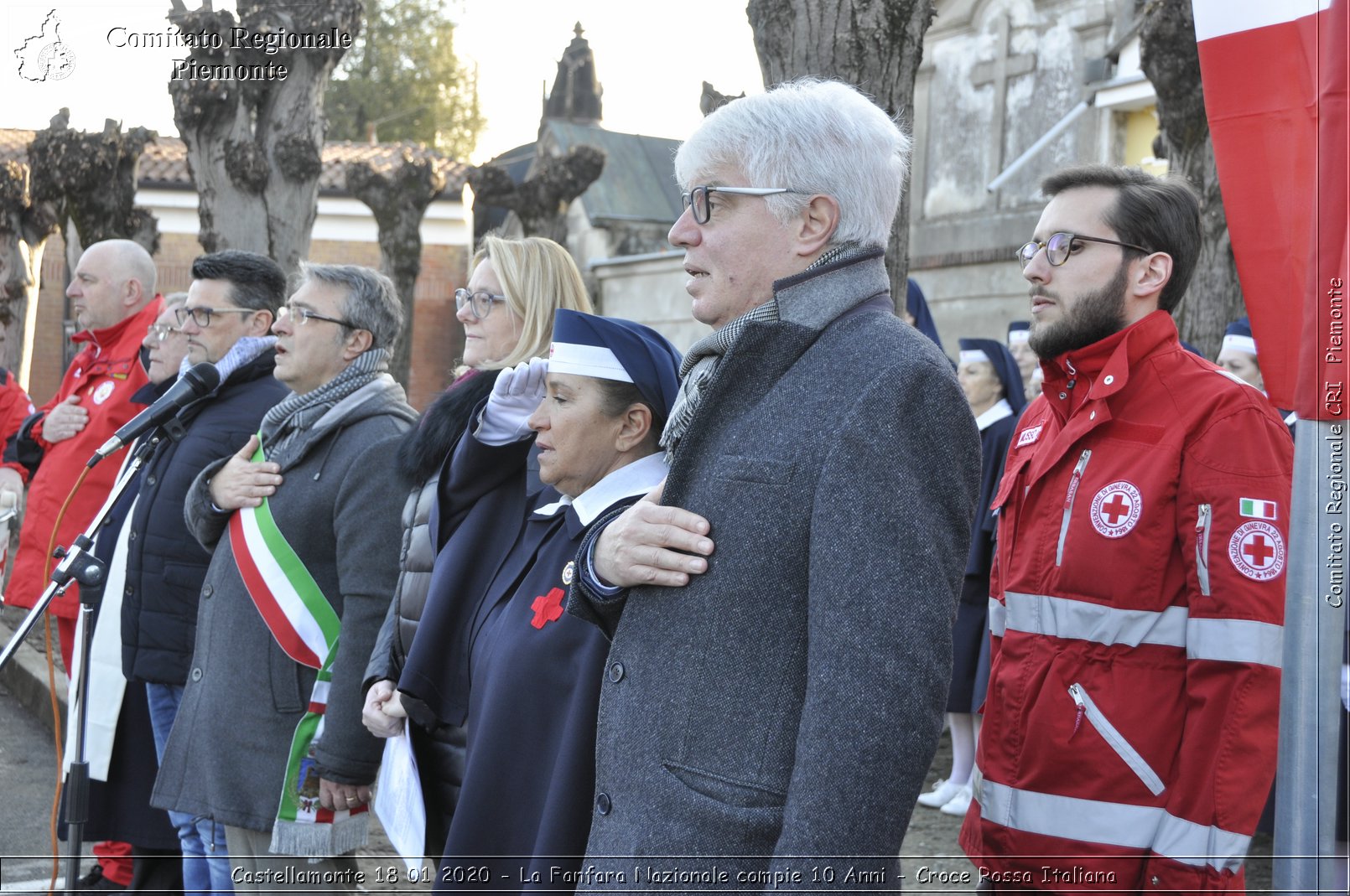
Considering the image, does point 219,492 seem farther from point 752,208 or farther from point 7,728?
point 7,728

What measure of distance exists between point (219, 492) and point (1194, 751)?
2.89m

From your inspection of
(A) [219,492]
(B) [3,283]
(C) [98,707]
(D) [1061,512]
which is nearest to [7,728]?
(C) [98,707]

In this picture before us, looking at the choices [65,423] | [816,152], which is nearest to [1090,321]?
[816,152]

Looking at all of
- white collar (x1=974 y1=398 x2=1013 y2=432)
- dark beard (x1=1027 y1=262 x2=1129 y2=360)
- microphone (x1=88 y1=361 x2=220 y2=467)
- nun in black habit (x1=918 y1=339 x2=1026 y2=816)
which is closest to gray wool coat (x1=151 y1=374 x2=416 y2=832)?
microphone (x1=88 y1=361 x2=220 y2=467)

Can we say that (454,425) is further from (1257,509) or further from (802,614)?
(1257,509)

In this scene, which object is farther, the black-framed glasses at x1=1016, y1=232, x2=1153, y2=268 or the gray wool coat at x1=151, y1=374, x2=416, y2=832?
the gray wool coat at x1=151, y1=374, x2=416, y2=832

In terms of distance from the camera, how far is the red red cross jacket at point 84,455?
576 cm

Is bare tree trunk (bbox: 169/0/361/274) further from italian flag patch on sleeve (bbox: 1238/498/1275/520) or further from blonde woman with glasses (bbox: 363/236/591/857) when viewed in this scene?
italian flag patch on sleeve (bbox: 1238/498/1275/520)

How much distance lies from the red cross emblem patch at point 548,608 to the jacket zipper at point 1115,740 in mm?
1054

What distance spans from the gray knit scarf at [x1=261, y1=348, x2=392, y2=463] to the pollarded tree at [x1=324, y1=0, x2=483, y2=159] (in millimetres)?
37788

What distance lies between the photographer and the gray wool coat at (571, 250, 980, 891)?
1.88m

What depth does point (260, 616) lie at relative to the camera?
403cm

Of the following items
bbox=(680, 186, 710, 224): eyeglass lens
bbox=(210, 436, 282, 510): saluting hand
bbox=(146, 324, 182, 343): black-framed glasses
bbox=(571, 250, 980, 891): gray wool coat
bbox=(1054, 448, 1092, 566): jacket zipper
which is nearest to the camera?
bbox=(571, 250, 980, 891): gray wool coat

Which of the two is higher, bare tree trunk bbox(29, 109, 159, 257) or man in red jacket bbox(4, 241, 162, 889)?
bare tree trunk bbox(29, 109, 159, 257)
